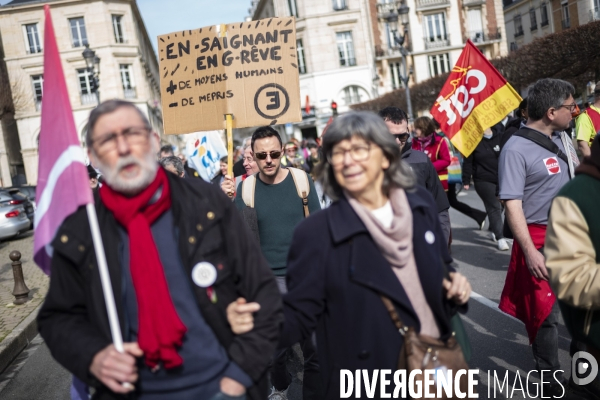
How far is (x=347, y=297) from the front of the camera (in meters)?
2.65

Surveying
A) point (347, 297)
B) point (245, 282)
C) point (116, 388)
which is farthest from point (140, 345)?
point (347, 297)

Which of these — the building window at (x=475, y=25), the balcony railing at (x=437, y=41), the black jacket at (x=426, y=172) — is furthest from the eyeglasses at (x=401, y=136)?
the building window at (x=475, y=25)

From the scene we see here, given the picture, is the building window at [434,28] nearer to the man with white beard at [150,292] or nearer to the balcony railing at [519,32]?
the balcony railing at [519,32]

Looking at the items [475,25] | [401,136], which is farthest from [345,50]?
[401,136]

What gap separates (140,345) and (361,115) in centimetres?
125

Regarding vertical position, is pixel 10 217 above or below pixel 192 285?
below

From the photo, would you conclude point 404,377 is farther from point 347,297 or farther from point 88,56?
point 88,56

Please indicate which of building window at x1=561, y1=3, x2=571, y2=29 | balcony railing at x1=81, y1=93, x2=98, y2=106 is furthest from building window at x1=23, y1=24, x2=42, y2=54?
building window at x1=561, y1=3, x2=571, y2=29

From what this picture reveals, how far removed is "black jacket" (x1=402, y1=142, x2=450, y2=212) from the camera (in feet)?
18.4

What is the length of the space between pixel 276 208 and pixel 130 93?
45995mm

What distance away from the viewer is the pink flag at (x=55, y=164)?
2.61 meters

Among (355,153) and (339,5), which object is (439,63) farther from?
(355,153)

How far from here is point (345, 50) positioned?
5681 centimetres

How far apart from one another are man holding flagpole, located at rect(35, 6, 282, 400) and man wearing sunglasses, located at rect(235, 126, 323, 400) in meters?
2.12
